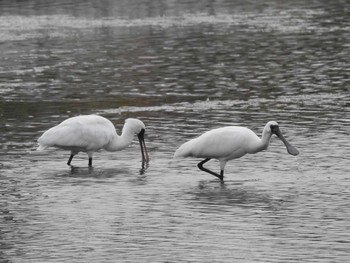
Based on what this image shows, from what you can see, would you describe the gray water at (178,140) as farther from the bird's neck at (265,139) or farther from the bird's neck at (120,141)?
the bird's neck at (265,139)

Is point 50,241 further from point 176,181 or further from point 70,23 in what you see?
point 70,23

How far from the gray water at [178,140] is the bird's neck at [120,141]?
29cm

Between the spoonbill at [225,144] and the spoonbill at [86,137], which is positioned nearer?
the spoonbill at [225,144]

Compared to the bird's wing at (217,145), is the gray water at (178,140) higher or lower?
lower

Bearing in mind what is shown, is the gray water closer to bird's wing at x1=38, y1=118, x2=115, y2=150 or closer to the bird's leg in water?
the bird's leg in water

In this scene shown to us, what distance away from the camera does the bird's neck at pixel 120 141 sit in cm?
1798

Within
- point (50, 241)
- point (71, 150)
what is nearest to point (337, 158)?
point (71, 150)

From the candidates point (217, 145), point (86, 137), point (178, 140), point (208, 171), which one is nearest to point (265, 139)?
point (217, 145)

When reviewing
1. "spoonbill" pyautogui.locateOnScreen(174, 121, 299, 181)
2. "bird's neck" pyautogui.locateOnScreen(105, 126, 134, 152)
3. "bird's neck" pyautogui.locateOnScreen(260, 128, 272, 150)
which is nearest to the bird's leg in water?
"spoonbill" pyautogui.locateOnScreen(174, 121, 299, 181)

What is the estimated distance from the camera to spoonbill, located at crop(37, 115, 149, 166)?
57.9 feet

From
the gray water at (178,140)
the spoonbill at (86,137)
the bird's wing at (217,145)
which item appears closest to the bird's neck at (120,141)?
the spoonbill at (86,137)

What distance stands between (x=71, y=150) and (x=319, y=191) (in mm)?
4118

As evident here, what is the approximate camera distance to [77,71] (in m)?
29.7

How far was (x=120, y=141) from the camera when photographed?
59.2 feet
